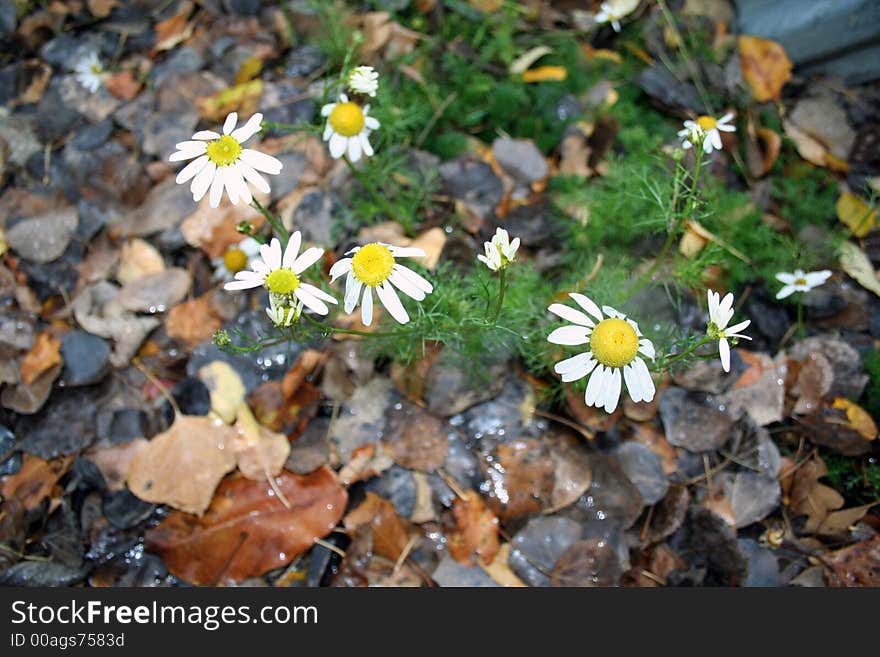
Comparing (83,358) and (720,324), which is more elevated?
(720,324)

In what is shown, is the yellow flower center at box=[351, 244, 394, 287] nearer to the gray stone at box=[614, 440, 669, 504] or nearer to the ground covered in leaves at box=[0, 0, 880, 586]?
the ground covered in leaves at box=[0, 0, 880, 586]

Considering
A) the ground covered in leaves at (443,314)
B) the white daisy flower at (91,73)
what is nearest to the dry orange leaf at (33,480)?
the ground covered in leaves at (443,314)

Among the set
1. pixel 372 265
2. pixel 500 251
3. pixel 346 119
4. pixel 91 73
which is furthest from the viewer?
pixel 91 73

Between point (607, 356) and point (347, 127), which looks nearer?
point (607, 356)

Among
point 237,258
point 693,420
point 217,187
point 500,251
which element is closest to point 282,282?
point 217,187

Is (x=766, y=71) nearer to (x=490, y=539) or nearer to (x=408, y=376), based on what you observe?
(x=408, y=376)

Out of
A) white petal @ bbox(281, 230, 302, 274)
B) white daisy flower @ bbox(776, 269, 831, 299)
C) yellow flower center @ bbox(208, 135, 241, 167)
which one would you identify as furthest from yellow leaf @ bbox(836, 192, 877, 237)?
yellow flower center @ bbox(208, 135, 241, 167)

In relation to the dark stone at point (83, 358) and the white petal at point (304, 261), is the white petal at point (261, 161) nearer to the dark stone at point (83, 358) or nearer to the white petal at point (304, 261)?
the white petal at point (304, 261)

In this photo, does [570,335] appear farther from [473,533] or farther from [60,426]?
[60,426]
